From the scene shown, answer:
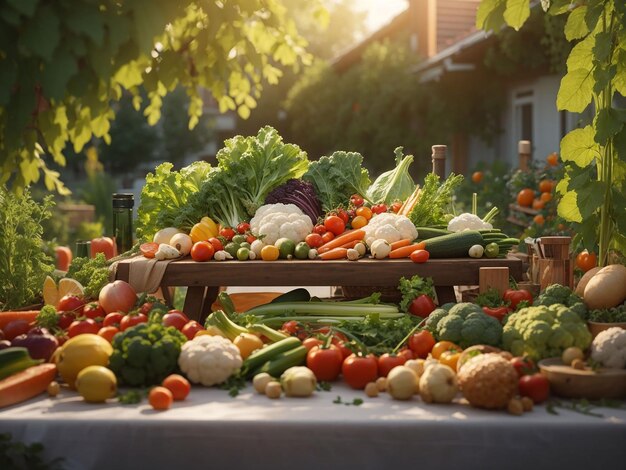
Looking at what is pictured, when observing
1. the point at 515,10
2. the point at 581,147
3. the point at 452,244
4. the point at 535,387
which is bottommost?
the point at 535,387

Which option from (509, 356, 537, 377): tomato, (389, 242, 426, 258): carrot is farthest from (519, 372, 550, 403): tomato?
(389, 242, 426, 258): carrot

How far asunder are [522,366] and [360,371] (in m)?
0.71

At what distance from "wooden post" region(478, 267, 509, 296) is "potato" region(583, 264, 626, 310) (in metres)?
0.53

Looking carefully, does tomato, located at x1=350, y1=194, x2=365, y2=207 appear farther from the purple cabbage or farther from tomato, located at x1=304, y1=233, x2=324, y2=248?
tomato, located at x1=304, y1=233, x2=324, y2=248

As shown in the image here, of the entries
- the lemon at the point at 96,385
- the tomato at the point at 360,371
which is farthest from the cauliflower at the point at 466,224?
the lemon at the point at 96,385

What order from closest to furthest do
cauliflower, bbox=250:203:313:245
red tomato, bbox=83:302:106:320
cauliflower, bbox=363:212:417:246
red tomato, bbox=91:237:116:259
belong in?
red tomato, bbox=83:302:106:320 → cauliflower, bbox=363:212:417:246 → cauliflower, bbox=250:203:313:245 → red tomato, bbox=91:237:116:259

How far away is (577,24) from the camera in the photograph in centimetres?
460

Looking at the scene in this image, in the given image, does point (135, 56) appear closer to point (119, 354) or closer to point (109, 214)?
point (119, 354)

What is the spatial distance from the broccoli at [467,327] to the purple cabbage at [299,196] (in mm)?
1884

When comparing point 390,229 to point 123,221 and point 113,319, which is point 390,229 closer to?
point 113,319

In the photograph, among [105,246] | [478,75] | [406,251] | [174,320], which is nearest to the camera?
[174,320]

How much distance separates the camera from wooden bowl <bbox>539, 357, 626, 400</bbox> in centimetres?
339

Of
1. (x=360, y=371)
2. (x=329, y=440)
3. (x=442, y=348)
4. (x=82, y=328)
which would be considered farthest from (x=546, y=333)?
(x=82, y=328)

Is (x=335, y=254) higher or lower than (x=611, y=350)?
higher
